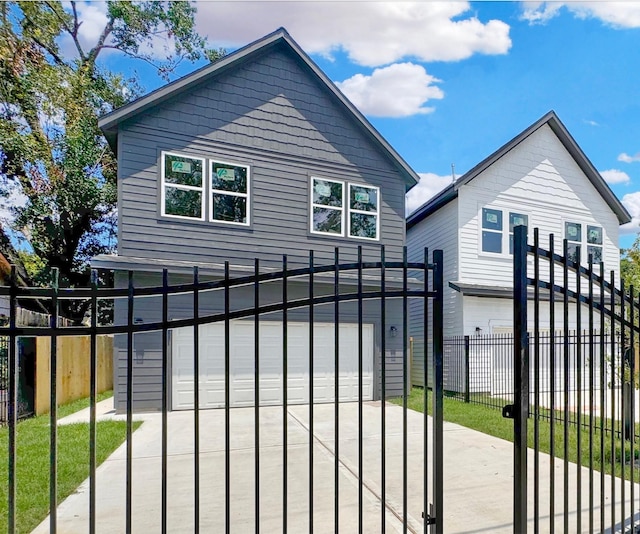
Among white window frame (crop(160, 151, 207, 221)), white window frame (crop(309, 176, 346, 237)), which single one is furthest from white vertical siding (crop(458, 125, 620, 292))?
white window frame (crop(160, 151, 207, 221))

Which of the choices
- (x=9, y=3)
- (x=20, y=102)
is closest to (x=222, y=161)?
(x=20, y=102)

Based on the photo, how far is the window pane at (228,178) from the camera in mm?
9688

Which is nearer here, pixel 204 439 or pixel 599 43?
pixel 204 439

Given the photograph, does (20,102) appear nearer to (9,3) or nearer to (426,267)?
(9,3)

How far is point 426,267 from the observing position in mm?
2561

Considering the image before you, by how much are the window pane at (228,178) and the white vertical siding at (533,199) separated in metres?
6.14

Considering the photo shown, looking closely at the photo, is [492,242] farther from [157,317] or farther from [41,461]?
[41,461]

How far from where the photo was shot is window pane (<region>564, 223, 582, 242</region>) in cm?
1350

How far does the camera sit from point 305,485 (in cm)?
459

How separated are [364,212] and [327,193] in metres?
1.07

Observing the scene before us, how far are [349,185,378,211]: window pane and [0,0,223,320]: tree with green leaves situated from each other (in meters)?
8.49

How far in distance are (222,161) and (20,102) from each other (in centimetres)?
949

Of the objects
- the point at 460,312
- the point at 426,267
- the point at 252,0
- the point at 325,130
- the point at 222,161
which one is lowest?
the point at 460,312

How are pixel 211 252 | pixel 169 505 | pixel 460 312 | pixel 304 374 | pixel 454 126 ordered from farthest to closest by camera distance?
pixel 454 126, pixel 460 312, pixel 304 374, pixel 211 252, pixel 169 505
